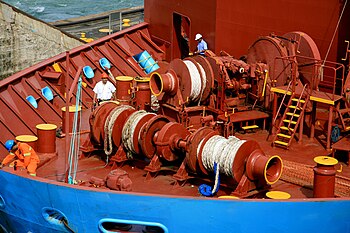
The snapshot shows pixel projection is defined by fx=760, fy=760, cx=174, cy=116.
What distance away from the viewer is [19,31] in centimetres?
2697

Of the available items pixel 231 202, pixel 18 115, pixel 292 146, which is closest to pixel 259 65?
pixel 292 146

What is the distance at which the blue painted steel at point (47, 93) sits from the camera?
17.7m

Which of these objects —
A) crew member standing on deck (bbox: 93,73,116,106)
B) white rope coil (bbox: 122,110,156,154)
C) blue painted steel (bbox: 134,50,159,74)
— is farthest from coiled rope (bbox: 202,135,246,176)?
blue painted steel (bbox: 134,50,159,74)

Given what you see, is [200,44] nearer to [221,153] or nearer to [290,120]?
[290,120]

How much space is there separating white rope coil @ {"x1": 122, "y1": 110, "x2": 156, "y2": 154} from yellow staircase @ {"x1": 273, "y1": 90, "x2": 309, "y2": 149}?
259 centimetres

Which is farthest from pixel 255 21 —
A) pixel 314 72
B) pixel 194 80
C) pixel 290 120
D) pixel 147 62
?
pixel 147 62

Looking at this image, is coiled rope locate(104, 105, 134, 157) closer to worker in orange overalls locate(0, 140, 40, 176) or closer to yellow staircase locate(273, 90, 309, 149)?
worker in orange overalls locate(0, 140, 40, 176)

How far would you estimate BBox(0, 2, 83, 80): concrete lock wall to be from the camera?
1001 inches

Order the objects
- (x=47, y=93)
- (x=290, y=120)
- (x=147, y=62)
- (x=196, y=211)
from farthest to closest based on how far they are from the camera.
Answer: (x=147, y=62), (x=47, y=93), (x=290, y=120), (x=196, y=211)

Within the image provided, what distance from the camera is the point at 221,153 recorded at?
1253 centimetres

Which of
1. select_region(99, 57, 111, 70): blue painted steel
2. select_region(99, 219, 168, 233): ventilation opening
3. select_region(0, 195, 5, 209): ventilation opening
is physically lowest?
select_region(0, 195, 5, 209): ventilation opening

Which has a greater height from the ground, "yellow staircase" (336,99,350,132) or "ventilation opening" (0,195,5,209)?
"yellow staircase" (336,99,350,132)

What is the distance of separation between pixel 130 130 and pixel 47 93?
14.7ft

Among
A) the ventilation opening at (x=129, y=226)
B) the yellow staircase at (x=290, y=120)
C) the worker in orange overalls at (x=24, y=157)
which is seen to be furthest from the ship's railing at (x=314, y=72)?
the worker in orange overalls at (x=24, y=157)
